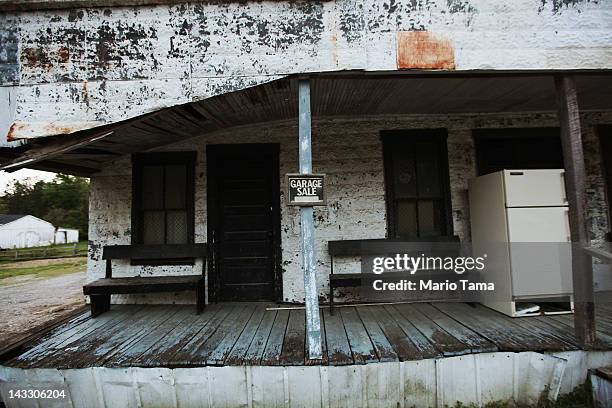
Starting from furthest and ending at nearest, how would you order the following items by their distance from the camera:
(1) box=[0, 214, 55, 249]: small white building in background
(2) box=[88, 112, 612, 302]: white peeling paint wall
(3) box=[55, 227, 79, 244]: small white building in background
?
(3) box=[55, 227, 79, 244]: small white building in background → (1) box=[0, 214, 55, 249]: small white building in background → (2) box=[88, 112, 612, 302]: white peeling paint wall

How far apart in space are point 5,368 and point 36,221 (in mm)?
40985

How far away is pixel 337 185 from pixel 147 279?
9.75 feet

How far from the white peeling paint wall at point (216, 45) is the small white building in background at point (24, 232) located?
3659cm

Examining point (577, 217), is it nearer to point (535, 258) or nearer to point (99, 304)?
point (535, 258)

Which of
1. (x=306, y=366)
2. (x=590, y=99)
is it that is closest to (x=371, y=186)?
(x=306, y=366)

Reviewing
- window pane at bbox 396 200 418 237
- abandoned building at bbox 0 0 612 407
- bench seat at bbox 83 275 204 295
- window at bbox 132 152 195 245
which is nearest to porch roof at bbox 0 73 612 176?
abandoned building at bbox 0 0 612 407

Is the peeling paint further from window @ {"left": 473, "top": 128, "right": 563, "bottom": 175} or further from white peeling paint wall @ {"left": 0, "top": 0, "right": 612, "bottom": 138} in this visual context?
window @ {"left": 473, "top": 128, "right": 563, "bottom": 175}

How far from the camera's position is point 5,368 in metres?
2.83

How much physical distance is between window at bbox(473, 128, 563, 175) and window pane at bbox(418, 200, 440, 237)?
85cm

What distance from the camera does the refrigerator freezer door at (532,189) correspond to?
3.73m

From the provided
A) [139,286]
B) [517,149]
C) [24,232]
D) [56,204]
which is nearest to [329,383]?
[139,286]

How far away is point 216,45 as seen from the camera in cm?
298

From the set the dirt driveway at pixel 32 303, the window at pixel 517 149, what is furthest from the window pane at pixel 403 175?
the dirt driveway at pixel 32 303

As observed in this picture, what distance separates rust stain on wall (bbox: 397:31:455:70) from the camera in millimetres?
2982
